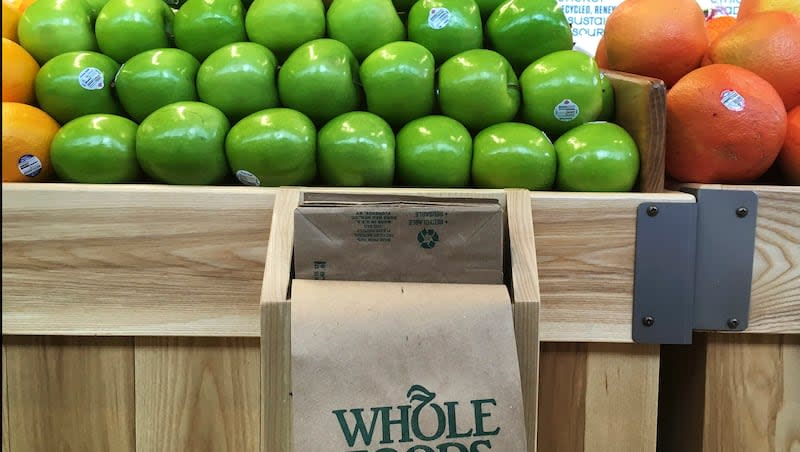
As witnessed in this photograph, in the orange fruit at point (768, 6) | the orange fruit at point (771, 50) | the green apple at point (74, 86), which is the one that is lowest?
the green apple at point (74, 86)

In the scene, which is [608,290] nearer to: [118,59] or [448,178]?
[448,178]

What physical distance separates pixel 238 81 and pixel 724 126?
70 cm

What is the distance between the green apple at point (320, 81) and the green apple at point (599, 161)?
33 centimetres

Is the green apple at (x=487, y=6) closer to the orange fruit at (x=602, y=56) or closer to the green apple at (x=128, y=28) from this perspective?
the orange fruit at (x=602, y=56)

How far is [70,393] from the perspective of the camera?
95 centimetres

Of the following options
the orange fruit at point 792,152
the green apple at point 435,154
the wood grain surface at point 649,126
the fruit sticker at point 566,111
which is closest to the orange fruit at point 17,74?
the green apple at point 435,154

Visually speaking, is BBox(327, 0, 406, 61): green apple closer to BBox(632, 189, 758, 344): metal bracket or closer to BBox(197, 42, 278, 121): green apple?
BBox(197, 42, 278, 121): green apple

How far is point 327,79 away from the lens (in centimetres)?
102

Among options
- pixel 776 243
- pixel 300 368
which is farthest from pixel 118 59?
pixel 776 243

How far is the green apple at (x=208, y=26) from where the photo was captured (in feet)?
3.68

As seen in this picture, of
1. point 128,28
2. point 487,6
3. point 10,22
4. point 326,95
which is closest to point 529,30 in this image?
point 487,6

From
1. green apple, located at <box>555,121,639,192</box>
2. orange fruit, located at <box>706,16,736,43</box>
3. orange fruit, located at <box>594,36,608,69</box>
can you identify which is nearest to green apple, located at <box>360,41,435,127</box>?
green apple, located at <box>555,121,639,192</box>

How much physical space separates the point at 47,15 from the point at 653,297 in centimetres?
104

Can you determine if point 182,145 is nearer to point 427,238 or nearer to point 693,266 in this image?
point 427,238
